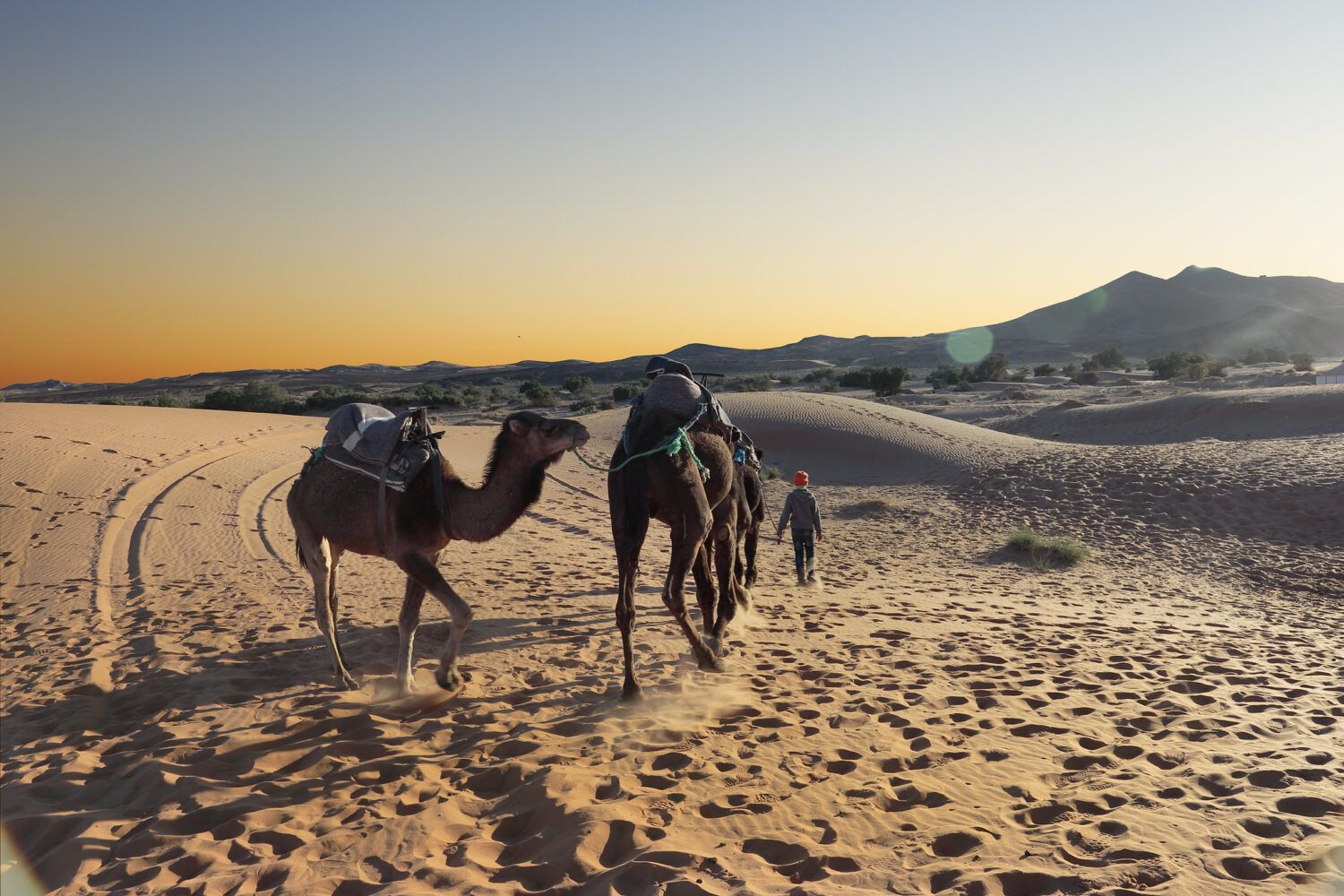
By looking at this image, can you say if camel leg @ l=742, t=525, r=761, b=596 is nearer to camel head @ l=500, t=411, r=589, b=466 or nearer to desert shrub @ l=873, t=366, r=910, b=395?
camel head @ l=500, t=411, r=589, b=466

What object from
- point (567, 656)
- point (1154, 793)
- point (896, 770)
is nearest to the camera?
point (1154, 793)

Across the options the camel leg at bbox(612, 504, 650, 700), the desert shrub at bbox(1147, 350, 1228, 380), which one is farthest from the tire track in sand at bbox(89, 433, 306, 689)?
the desert shrub at bbox(1147, 350, 1228, 380)

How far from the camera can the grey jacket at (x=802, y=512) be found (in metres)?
10.1

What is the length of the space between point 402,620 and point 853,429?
1980 cm

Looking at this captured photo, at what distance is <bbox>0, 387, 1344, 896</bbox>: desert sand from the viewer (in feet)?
11.3

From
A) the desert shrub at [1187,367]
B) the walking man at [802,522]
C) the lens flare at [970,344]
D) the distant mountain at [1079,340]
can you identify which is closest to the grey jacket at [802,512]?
the walking man at [802,522]

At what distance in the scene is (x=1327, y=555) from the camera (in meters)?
11.1

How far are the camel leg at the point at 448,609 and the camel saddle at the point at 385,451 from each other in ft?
1.12

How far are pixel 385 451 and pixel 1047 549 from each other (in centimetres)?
1082

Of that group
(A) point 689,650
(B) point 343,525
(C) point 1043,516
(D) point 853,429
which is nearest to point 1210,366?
(D) point 853,429

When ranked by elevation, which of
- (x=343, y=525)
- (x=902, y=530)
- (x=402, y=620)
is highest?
(x=343, y=525)

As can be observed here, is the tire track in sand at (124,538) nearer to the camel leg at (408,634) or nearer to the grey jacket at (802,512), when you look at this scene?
the camel leg at (408,634)

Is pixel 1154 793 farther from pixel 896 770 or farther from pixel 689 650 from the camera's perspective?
pixel 689 650

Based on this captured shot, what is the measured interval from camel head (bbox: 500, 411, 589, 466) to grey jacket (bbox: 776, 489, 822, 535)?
213 inches
